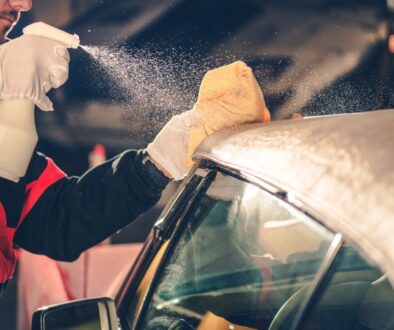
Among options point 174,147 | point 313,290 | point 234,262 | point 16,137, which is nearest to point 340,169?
point 313,290

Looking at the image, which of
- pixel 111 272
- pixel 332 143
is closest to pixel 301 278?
pixel 332 143

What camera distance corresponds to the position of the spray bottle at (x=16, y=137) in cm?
206

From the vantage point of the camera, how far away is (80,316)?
4.59 feet

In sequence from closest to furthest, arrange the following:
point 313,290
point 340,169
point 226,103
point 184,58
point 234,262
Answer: point 340,169 < point 313,290 < point 234,262 < point 226,103 < point 184,58

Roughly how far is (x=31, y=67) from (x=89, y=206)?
20.3 inches

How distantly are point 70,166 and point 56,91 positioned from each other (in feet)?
2.38

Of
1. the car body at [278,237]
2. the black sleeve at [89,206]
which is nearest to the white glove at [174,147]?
the black sleeve at [89,206]

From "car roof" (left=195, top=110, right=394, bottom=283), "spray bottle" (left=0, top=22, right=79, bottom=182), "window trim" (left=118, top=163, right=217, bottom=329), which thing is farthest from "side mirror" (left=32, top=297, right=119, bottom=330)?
"spray bottle" (left=0, top=22, right=79, bottom=182)

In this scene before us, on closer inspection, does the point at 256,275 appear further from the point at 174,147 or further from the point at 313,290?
the point at 174,147

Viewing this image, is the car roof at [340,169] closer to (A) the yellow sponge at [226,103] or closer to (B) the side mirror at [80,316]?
(B) the side mirror at [80,316]

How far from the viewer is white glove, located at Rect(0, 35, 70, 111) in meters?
2.07

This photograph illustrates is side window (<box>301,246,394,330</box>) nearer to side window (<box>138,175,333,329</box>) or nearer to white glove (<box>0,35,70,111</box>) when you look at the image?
side window (<box>138,175,333,329</box>)

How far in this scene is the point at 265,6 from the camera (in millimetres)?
5523

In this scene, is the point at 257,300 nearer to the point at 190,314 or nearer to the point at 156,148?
the point at 190,314
